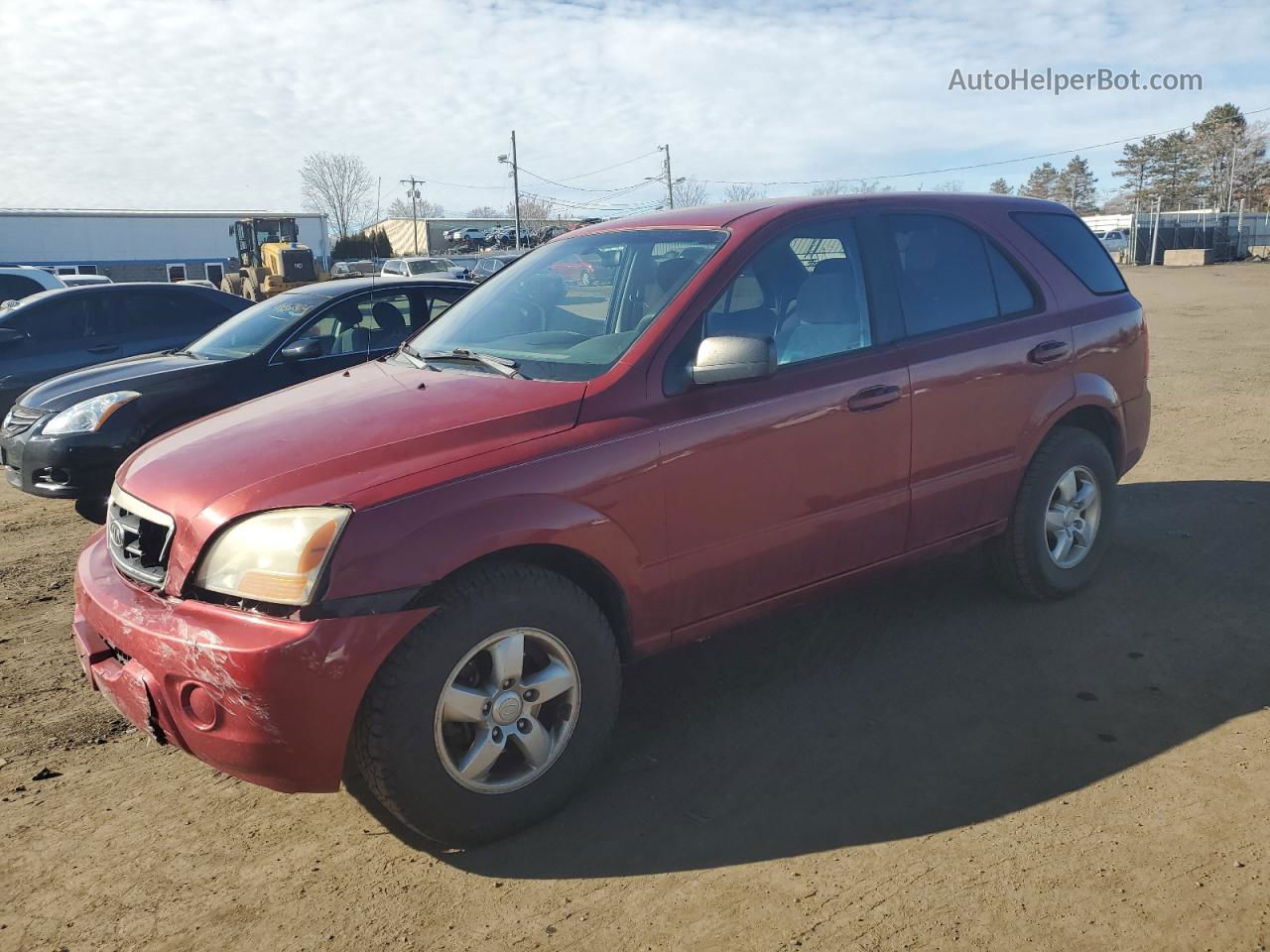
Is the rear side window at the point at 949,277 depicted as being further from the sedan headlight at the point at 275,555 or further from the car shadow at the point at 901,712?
the sedan headlight at the point at 275,555

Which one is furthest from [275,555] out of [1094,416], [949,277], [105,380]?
[105,380]

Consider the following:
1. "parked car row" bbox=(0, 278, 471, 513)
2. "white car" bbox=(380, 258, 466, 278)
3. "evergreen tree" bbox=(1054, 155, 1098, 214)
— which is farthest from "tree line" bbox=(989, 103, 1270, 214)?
"parked car row" bbox=(0, 278, 471, 513)

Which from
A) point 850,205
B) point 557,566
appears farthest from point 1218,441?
point 557,566

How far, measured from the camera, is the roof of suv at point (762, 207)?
12.6 ft

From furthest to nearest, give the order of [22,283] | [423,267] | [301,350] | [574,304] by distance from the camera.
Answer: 1. [423,267]
2. [22,283]
3. [301,350]
4. [574,304]

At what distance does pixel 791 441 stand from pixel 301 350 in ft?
14.4

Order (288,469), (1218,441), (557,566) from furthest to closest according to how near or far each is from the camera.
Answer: (1218,441) < (557,566) < (288,469)

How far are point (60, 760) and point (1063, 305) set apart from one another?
177 inches

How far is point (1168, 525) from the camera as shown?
5816mm

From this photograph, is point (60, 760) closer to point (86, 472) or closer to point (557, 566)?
point (557, 566)

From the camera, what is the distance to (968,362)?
13.4ft

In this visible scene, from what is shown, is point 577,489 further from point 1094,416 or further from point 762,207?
point 1094,416

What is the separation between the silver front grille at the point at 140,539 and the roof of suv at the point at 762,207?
2133 mm

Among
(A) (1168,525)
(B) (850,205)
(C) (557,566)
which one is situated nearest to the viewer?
(C) (557,566)
